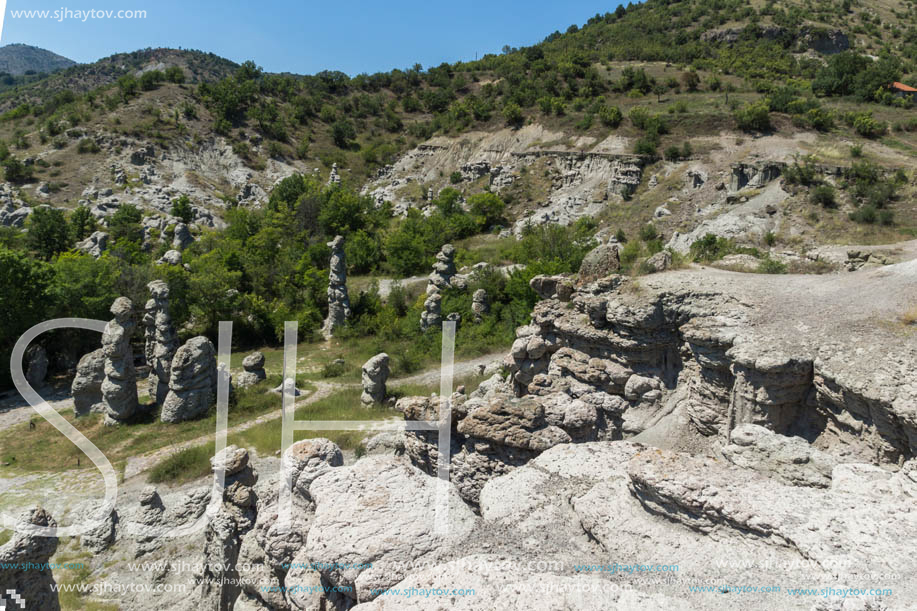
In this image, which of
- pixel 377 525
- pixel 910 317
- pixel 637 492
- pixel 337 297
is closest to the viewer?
pixel 377 525

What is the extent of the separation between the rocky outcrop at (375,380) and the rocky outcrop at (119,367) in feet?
25.5

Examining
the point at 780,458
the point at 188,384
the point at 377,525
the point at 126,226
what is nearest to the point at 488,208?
the point at 126,226

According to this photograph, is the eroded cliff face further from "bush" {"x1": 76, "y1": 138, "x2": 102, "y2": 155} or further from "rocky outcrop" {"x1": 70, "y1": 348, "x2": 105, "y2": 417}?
"bush" {"x1": 76, "y1": 138, "x2": 102, "y2": 155}

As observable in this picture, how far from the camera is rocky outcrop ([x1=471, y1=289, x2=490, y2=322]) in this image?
976 inches

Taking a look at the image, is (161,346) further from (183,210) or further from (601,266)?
(183,210)

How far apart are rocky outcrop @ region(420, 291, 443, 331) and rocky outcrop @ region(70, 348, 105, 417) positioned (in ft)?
43.5

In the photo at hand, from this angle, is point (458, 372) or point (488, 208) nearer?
point (458, 372)

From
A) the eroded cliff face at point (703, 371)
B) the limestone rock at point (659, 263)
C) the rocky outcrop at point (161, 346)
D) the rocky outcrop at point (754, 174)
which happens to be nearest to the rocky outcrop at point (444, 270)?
the rocky outcrop at point (161, 346)

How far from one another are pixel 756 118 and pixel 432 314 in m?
31.8

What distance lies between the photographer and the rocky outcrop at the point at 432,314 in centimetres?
2422

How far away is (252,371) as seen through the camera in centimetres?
1961

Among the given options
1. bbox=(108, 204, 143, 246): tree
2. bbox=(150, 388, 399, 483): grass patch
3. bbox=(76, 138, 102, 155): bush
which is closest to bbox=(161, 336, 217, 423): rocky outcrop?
bbox=(150, 388, 399, 483): grass patch

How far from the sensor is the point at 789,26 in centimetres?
6512

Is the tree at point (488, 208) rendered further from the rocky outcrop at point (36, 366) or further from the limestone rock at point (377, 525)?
the limestone rock at point (377, 525)
